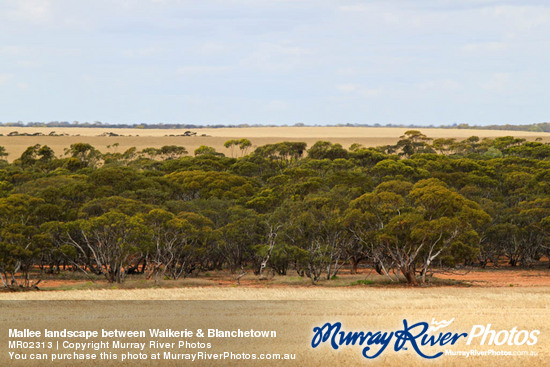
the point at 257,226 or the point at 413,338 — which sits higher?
the point at 257,226

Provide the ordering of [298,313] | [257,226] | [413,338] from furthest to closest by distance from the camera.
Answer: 1. [257,226]
2. [298,313]
3. [413,338]

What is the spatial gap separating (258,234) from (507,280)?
20854 mm

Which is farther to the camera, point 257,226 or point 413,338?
point 257,226

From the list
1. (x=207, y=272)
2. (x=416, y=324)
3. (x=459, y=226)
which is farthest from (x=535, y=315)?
(x=207, y=272)

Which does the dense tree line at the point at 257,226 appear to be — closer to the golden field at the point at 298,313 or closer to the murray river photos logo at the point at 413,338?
the golden field at the point at 298,313

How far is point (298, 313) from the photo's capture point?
1265 inches

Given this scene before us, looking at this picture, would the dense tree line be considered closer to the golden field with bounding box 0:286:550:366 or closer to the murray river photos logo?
the golden field with bounding box 0:286:550:366

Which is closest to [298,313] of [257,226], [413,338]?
[413,338]

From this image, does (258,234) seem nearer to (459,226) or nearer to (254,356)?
(459,226)

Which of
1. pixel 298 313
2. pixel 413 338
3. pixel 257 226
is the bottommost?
pixel 298 313

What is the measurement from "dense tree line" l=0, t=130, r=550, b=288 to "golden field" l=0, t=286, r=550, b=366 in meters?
5.65

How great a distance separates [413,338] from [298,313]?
24.1 ft

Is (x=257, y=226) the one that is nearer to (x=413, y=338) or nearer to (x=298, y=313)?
(x=298, y=313)

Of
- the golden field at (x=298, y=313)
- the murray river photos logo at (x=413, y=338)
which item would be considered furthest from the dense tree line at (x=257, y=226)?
the murray river photos logo at (x=413, y=338)
